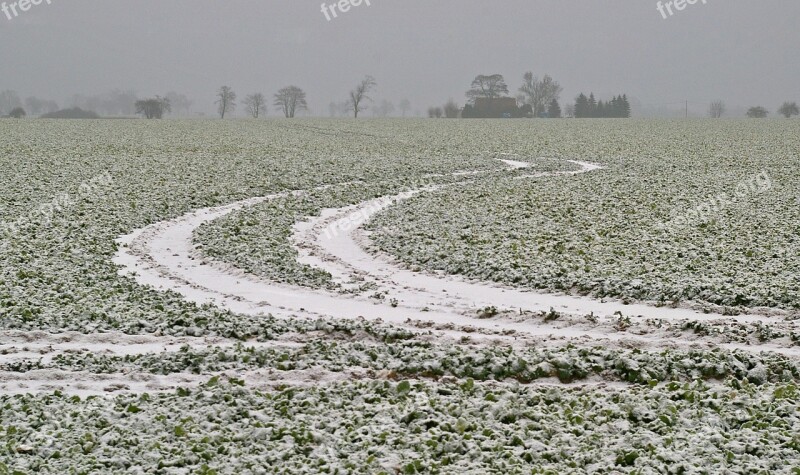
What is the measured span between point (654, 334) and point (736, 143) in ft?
156

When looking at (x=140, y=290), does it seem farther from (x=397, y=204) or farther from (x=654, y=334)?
(x=397, y=204)

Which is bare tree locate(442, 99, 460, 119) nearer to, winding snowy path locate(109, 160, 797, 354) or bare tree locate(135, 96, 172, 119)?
bare tree locate(135, 96, 172, 119)

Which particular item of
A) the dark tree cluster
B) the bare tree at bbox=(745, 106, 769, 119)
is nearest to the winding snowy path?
the dark tree cluster

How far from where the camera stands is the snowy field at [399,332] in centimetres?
791

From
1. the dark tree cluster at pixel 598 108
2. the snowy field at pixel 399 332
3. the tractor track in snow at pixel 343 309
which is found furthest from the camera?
the dark tree cluster at pixel 598 108

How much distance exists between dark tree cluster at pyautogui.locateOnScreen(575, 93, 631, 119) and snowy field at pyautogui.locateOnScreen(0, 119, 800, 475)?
11144cm

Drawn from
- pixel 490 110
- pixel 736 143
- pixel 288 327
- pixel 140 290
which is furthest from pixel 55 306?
pixel 490 110

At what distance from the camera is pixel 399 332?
38.8 ft

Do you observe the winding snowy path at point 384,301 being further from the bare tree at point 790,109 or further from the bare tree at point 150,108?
the bare tree at point 790,109

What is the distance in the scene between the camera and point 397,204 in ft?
83.6

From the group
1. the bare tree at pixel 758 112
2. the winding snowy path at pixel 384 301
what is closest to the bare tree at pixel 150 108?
the bare tree at pixel 758 112

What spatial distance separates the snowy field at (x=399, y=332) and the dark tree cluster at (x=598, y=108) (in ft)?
366

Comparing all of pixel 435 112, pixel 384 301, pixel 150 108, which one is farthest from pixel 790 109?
pixel 384 301

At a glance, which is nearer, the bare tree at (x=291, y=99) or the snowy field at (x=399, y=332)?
the snowy field at (x=399, y=332)
